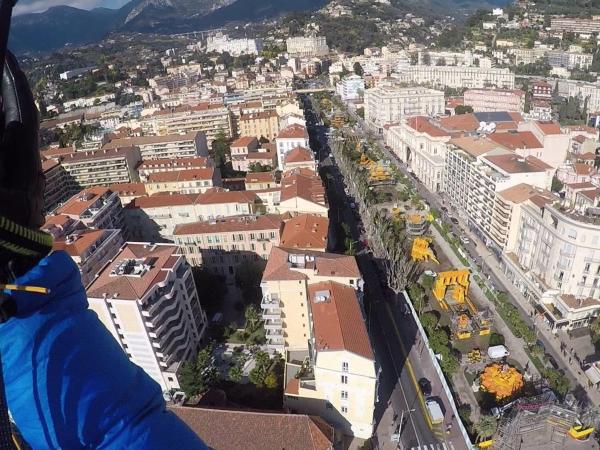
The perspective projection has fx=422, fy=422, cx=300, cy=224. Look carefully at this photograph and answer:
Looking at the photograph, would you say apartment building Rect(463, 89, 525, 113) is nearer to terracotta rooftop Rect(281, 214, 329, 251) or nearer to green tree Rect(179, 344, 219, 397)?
terracotta rooftop Rect(281, 214, 329, 251)

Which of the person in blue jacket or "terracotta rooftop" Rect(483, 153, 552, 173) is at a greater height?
the person in blue jacket

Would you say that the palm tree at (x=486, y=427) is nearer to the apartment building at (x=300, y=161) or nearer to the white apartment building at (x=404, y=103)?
the apartment building at (x=300, y=161)

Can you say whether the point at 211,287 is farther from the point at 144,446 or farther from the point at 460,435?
the point at 144,446

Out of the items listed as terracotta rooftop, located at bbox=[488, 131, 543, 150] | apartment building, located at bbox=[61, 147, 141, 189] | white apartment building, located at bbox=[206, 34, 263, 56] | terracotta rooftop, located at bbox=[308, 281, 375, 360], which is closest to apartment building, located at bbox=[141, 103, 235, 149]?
apartment building, located at bbox=[61, 147, 141, 189]

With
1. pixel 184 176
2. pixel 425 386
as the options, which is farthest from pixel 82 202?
pixel 425 386

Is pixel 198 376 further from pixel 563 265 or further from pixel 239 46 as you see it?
pixel 239 46
